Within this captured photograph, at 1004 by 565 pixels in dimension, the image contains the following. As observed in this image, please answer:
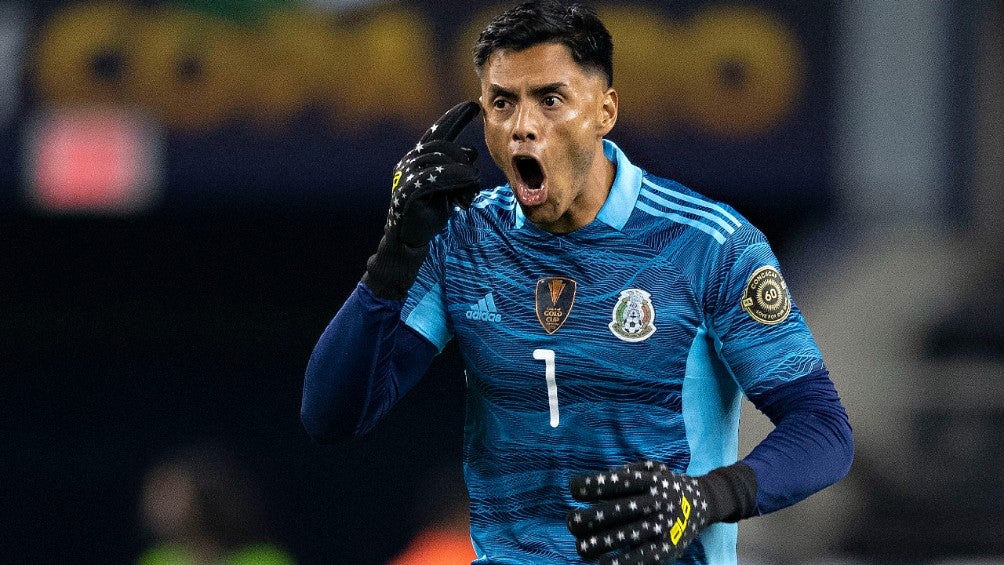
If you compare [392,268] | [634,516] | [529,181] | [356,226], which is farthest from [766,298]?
[356,226]

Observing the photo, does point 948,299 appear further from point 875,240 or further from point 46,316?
point 46,316

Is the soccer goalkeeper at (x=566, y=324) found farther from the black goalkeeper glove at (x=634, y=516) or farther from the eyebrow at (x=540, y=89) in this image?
the black goalkeeper glove at (x=634, y=516)

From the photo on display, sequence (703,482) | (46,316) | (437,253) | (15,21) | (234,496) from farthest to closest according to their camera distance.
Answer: (46,316) → (234,496) → (15,21) → (437,253) → (703,482)

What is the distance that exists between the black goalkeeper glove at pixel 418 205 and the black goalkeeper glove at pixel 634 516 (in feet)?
2.28

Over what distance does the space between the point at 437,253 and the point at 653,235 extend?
49 centimetres

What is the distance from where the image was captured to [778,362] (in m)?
3.20

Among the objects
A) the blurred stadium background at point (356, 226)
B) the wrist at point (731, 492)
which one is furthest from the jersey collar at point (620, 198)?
the blurred stadium background at point (356, 226)

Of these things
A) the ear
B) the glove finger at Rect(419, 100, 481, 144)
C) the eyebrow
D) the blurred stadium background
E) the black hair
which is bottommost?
the blurred stadium background

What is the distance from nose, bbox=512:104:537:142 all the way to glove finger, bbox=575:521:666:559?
88 centimetres

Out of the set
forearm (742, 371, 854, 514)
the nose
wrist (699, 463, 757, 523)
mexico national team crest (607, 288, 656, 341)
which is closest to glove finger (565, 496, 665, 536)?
wrist (699, 463, 757, 523)

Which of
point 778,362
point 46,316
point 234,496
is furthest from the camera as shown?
point 46,316

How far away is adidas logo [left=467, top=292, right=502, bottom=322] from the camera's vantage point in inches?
133

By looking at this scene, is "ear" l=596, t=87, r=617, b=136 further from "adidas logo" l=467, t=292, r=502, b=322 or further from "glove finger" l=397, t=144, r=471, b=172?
"adidas logo" l=467, t=292, r=502, b=322

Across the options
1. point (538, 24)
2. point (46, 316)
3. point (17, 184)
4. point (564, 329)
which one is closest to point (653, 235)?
point (564, 329)
